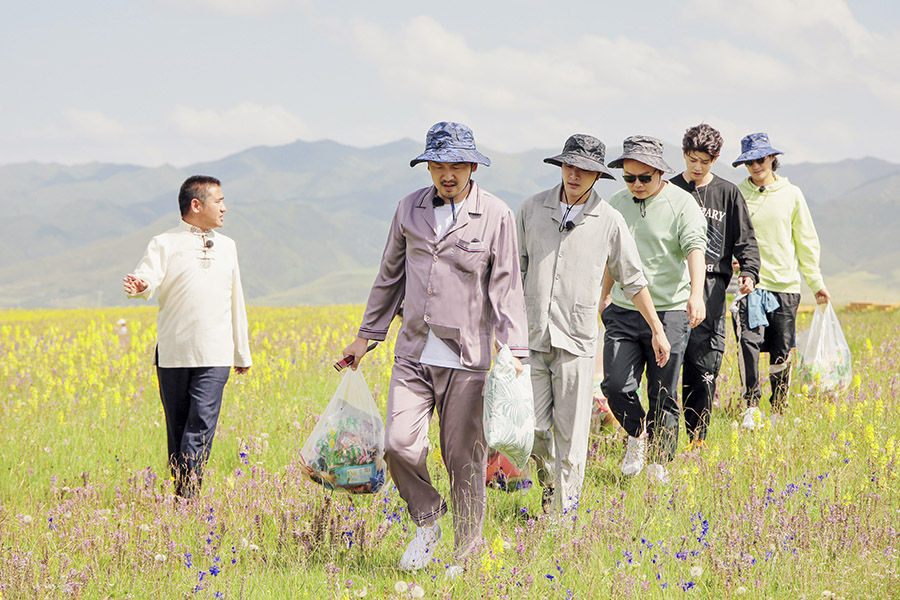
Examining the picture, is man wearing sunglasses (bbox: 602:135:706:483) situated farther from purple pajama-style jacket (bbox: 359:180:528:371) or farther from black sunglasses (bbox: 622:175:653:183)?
purple pajama-style jacket (bbox: 359:180:528:371)

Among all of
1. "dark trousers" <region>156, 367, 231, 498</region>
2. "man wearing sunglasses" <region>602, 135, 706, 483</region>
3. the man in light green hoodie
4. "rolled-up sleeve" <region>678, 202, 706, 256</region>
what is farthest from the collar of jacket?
the man in light green hoodie

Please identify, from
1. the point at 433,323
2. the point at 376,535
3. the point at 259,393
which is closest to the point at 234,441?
the point at 259,393

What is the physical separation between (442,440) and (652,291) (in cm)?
197

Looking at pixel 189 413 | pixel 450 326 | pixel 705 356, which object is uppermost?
pixel 450 326

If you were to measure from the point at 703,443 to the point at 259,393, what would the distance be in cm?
427

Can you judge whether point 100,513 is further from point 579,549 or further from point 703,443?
point 703,443

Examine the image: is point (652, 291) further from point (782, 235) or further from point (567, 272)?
point (782, 235)

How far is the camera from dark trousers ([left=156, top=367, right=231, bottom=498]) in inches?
201

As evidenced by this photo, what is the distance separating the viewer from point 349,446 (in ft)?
13.4

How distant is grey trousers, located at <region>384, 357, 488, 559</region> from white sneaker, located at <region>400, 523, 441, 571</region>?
0.17ft

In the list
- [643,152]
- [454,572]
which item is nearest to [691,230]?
[643,152]

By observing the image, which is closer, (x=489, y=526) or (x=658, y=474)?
(x=489, y=526)

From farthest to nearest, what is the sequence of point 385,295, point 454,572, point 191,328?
point 191,328
point 385,295
point 454,572

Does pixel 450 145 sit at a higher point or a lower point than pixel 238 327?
higher
